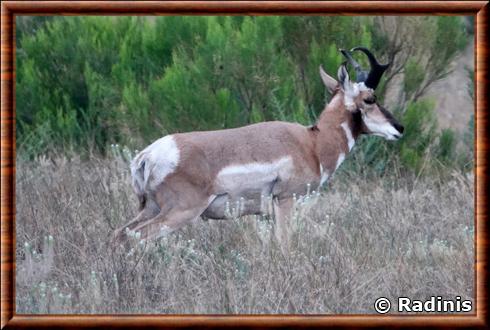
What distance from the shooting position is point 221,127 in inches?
400

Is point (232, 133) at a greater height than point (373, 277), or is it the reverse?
point (232, 133)

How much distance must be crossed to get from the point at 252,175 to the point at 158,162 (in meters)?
0.69

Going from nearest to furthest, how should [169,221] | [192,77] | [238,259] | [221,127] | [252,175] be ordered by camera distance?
[238,259]
[169,221]
[252,175]
[221,127]
[192,77]

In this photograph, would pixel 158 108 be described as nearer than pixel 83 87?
Yes

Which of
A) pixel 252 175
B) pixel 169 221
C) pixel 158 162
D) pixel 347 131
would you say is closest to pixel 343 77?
pixel 347 131

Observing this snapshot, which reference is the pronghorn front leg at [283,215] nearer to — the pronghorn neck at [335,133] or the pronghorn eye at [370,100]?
the pronghorn neck at [335,133]

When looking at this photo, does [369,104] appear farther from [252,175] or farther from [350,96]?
[252,175]

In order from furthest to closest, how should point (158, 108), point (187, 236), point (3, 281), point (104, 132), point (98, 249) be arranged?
point (104, 132) → point (158, 108) → point (187, 236) → point (98, 249) → point (3, 281)

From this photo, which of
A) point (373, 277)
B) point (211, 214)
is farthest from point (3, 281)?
point (373, 277)

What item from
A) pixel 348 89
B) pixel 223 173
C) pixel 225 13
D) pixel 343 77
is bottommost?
pixel 223 173

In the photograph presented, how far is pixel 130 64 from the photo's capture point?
1170 cm

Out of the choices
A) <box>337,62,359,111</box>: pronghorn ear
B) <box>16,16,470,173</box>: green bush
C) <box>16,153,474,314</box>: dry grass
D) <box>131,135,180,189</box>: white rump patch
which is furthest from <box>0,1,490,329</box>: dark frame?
<box>16,16,470,173</box>: green bush

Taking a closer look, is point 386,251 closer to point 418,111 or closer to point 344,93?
point 344,93

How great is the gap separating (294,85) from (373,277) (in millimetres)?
4795
